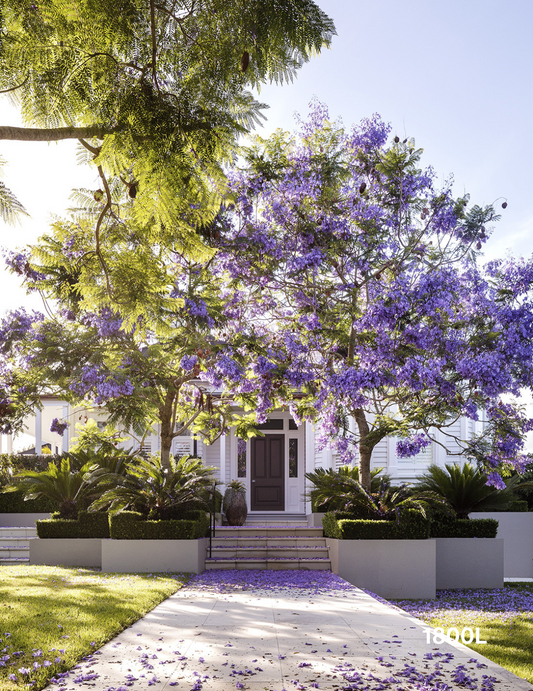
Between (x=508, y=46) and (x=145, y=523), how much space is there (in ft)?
29.5

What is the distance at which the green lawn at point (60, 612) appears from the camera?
4.47 metres

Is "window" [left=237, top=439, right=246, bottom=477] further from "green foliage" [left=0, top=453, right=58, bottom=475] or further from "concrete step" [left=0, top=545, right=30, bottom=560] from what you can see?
"concrete step" [left=0, top=545, right=30, bottom=560]

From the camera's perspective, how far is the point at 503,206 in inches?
447

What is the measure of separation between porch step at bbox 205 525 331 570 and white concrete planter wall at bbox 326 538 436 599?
985mm

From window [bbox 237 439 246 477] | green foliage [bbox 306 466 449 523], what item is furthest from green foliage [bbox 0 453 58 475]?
green foliage [bbox 306 466 449 523]

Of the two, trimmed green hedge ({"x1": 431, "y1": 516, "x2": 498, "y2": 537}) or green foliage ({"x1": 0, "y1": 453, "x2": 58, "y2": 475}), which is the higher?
green foliage ({"x1": 0, "y1": 453, "x2": 58, "y2": 475})

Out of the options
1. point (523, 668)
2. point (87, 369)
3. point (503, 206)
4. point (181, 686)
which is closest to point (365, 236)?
point (503, 206)

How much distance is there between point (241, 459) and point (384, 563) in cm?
858

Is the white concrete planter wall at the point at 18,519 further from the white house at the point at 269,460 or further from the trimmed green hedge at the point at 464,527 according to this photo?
the trimmed green hedge at the point at 464,527

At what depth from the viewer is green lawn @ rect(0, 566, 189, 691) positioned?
14.7 feet

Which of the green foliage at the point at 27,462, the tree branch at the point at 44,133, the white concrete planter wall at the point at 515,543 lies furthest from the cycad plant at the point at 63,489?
the tree branch at the point at 44,133

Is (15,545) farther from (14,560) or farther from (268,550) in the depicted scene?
(268,550)

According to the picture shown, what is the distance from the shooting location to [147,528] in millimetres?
10422

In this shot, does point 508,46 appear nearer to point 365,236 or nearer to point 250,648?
point 365,236
